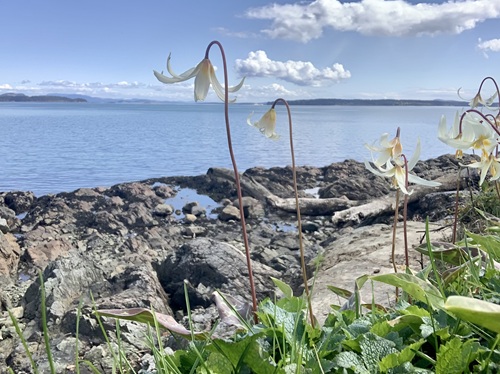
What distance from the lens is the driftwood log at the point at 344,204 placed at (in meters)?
8.61

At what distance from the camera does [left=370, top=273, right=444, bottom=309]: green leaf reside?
1.09 metres

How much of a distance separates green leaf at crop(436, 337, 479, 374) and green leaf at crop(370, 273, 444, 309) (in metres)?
0.13

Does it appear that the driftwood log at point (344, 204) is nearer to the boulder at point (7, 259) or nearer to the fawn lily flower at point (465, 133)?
the boulder at point (7, 259)

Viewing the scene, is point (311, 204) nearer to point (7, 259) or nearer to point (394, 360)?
point (7, 259)

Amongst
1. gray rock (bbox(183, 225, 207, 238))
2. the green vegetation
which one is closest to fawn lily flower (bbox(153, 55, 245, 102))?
the green vegetation

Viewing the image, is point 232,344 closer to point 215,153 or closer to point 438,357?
point 438,357

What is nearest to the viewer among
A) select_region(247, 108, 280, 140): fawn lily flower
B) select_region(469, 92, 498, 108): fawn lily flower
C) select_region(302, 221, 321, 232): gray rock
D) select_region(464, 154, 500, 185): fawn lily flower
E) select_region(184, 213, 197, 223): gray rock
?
select_region(464, 154, 500, 185): fawn lily flower

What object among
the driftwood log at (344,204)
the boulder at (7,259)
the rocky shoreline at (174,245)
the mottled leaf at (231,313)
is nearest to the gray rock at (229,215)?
the rocky shoreline at (174,245)

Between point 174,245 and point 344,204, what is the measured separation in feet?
14.8

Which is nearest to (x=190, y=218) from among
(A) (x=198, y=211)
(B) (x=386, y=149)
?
(A) (x=198, y=211)

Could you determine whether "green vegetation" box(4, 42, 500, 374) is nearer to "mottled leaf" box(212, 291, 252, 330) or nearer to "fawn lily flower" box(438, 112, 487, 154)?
"mottled leaf" box(212, 291, 252, 330)

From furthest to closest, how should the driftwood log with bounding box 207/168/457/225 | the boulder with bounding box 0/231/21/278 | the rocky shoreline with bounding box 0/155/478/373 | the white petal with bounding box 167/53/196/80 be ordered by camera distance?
the driftwood log with bounding box 207/168/457/225 → the boulder with bounding box 0/231/21/278 → the rocky shoreline with bounding box 0/155/478/373 → the white petal with bounding box 167/53/196/80

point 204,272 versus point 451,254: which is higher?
point 451,254

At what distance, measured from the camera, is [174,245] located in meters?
9.90
